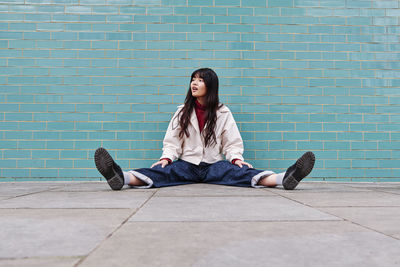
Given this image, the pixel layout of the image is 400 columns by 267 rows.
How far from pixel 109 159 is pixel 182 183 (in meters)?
0.86

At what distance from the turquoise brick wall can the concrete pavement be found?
5.77ft

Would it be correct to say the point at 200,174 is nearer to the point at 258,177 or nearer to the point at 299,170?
the point at 258,177

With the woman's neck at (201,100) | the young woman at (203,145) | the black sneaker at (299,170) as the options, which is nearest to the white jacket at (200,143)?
the young woman at (203,145)

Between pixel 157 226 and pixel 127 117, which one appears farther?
pixel 127 117

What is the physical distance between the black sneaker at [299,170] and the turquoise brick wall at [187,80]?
1085mm

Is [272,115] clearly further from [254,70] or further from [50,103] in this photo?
[50,103]

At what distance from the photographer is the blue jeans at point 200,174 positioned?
2621 mm

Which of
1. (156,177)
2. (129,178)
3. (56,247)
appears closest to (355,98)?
(156,177)

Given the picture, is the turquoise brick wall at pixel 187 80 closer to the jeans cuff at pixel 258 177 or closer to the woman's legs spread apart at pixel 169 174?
the woman's legs spread apart at pixel 169 174

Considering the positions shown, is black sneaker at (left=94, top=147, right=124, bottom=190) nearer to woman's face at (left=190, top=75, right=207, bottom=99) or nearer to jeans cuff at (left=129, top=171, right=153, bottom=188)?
jeans cuff at (left=129, top=171, right=153, bottom=188)

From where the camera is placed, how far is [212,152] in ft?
10.0

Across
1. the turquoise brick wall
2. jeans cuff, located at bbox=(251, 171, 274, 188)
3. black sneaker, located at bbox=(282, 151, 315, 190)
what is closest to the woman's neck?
the turquoise brick wall

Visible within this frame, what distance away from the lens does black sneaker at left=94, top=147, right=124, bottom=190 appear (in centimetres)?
218

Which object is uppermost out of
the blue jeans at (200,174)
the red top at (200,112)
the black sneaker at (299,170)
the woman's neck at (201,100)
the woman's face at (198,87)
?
the woman's face at (198,87)
